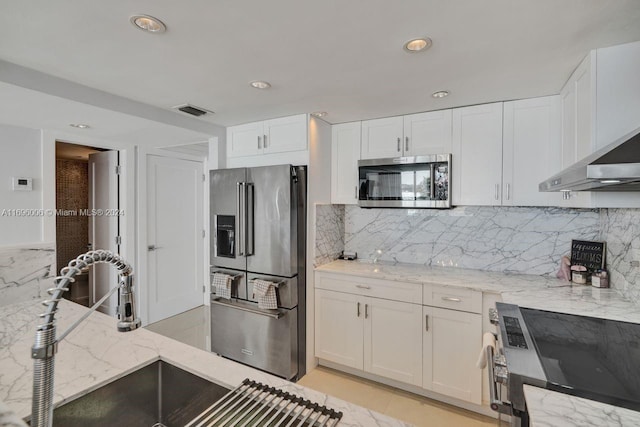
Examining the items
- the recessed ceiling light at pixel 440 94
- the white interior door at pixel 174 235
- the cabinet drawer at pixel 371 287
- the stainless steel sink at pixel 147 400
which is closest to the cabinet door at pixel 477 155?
the recessed ceiling light at pixel 440 94

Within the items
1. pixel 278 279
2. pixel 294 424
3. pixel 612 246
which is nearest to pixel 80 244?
pixel 278 279

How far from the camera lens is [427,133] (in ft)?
8.55

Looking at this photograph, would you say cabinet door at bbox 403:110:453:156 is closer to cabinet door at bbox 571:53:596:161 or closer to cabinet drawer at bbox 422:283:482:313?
cabinet door at bbox 571:53:596:161

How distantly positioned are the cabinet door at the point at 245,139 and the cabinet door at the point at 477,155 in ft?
5.78

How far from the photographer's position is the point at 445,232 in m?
2.82

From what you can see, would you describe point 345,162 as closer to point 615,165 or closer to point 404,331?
point 404,331

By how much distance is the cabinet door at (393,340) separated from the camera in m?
2.35

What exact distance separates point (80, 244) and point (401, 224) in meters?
4.58

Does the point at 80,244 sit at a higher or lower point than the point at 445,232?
lower

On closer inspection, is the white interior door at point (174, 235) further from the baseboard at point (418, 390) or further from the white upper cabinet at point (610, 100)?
the white upper cabinet at point (610, 100)

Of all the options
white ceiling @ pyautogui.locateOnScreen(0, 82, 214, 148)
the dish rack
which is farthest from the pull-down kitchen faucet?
white ceiling @ pyautogui.locateOnScreen(0, 82, 214, 148)

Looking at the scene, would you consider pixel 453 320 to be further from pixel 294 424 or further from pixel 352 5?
pixel 352 5

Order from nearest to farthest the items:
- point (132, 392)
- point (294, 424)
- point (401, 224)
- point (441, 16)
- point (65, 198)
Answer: point (294, 424)
point (132, 392)
point (441, 16)
point (401, 224)
point (65, 198)

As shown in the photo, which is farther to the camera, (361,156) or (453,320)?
(361,156)
